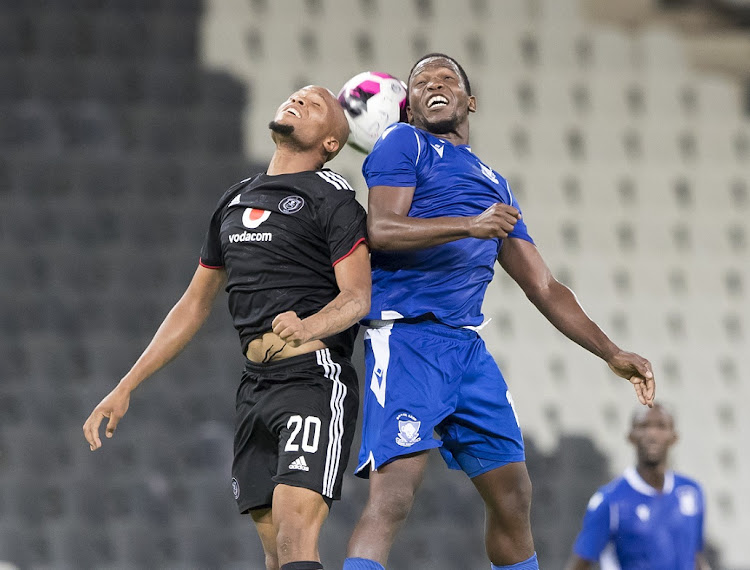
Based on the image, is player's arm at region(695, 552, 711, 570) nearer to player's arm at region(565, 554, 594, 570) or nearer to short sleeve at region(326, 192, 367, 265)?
player's arm at region(565, 554, 594, 570)

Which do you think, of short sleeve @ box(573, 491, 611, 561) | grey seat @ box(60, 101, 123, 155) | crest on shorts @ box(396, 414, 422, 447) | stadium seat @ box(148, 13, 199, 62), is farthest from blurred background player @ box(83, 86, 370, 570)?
stadium seat @ box(148, 13, 199, 62)

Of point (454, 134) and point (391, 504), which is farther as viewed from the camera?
point (454, 134)

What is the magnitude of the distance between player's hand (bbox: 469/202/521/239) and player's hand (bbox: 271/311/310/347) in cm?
47

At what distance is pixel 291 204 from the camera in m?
2.56

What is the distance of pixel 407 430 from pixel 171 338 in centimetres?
68

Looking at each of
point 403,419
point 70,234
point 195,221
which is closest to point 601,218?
point 195,221

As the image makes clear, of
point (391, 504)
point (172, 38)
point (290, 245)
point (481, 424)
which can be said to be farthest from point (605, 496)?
point (172, 38)

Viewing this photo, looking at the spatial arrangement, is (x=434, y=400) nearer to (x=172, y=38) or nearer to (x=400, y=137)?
(x=400, y=137)

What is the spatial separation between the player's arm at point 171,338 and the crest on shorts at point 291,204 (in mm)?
320

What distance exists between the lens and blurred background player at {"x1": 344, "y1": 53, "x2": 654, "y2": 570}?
8.18 ft

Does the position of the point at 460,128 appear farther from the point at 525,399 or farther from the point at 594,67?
the point at 594,67

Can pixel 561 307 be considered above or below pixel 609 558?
above

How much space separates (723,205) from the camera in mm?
6117

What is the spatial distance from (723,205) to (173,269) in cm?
308
